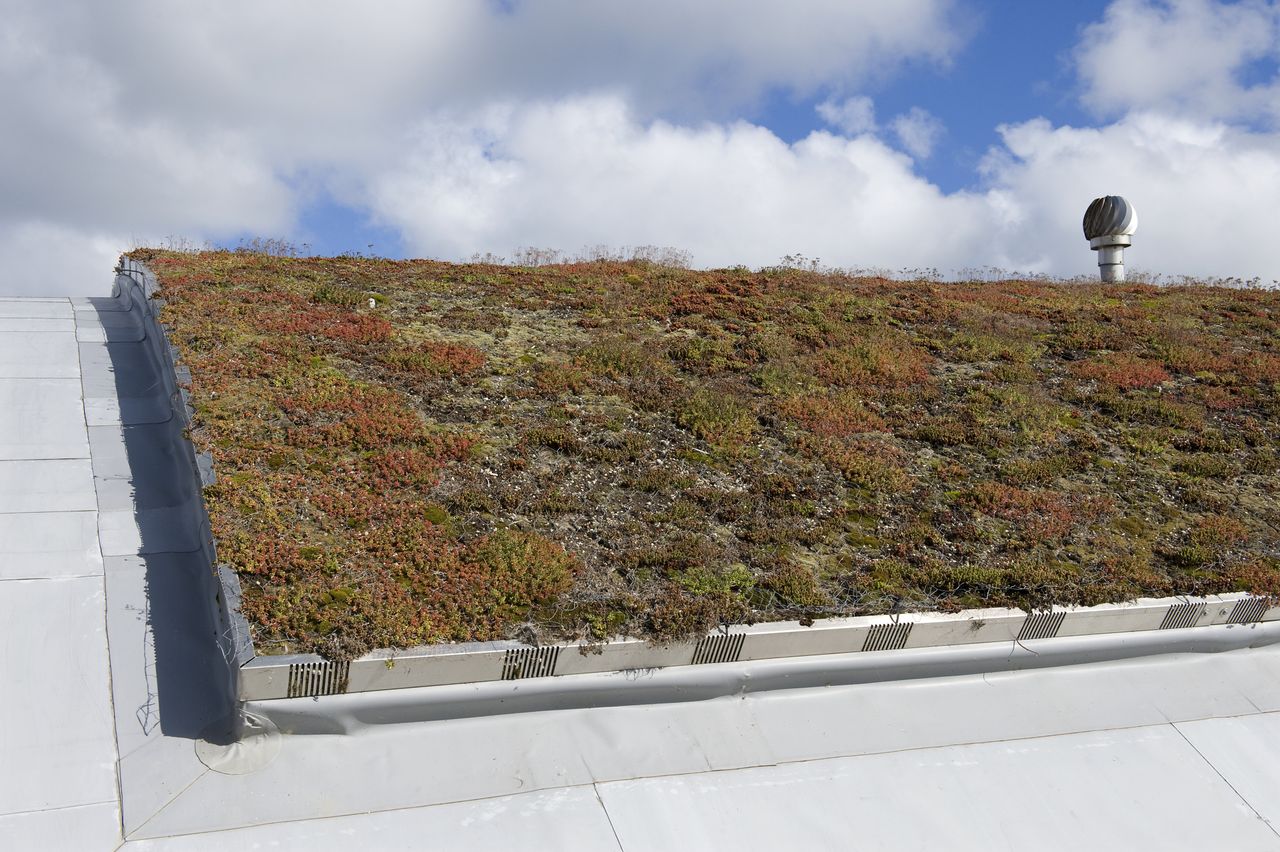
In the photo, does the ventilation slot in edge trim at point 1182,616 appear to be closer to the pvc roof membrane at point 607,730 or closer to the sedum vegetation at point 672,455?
the pvc roof membrane at point 607,730

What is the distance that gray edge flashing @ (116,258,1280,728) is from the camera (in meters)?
7.41

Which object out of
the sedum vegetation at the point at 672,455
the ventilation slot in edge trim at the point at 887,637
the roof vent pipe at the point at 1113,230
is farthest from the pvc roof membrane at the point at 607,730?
the roof vent pipe at the point at 1113,230

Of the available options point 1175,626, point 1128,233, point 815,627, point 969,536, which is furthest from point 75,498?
point 1128,233

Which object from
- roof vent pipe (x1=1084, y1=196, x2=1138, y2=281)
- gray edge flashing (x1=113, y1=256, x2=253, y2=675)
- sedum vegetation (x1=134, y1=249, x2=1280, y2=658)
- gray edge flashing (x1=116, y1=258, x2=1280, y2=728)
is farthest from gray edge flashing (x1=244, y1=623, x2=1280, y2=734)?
roof vent pipe (x1=1084, y1=196, x2=1138, y2=281)

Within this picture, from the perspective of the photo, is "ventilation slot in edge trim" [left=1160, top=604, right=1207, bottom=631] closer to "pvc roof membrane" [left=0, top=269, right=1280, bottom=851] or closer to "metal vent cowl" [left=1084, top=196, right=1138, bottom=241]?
"pvc roof membrane" [left=0, top=269, right=1280, bottom=851]

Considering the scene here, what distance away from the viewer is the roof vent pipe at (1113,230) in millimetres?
31766

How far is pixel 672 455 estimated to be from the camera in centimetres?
1286

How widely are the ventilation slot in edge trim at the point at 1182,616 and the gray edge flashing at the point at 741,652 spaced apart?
16 millimetres

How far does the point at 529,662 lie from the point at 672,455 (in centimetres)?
→ 550

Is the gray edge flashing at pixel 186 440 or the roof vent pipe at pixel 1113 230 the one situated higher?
the roof vent pipe at pixel 1113 230

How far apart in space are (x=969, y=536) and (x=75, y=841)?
392 inches

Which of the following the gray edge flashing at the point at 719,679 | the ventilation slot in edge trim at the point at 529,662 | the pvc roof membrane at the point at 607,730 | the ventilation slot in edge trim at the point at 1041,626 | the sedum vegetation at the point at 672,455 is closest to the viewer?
the pvc roof membrane at the point at 607,730

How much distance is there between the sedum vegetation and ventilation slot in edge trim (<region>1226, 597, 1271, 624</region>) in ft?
1.22

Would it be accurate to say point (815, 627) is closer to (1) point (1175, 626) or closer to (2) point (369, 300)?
(1) point (1175, 626)
